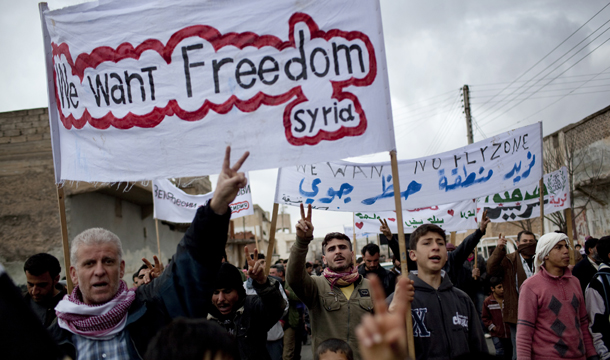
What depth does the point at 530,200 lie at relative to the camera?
8.24 m

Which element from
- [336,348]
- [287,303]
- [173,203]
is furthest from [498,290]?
[173,203]

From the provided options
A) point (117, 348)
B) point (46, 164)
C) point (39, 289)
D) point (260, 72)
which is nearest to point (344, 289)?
point (260, 72)

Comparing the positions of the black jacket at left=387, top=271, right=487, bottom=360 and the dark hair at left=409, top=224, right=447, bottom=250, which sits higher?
the dark hair at left=409, top=224, right=447, bottom=250

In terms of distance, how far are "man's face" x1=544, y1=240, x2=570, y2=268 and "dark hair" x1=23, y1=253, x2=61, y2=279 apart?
14.0 feet

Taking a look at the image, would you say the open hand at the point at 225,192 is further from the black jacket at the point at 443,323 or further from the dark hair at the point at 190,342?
the black jacket at the point at 443,323

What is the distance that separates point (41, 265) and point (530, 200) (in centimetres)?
760

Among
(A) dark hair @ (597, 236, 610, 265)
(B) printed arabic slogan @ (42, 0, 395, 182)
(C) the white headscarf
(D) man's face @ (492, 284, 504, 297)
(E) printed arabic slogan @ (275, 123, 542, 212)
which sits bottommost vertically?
(D) man's face @ (492, 284, 504, 297)

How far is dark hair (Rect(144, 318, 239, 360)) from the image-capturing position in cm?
139

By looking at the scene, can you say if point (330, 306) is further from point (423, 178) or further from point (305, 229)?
point (423, 178)

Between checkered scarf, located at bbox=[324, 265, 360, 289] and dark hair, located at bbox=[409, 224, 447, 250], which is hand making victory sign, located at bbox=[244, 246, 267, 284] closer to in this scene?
checkered scarf, located at bbox=[324, 265, 360, 289]

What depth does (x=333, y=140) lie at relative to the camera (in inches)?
129

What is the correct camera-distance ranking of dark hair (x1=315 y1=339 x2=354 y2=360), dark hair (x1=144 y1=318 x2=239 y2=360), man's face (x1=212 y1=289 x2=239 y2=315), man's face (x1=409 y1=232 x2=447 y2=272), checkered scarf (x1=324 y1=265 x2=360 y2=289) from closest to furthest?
dark hair (x1=144 y1=318 x2=239 y2=360) → dark hair (x1=315 y1=339 x2=354 y2=360) → man's face (x1=409 y1=232 x2=447 y2=272) → man's face (x1=212 y1=289 x2=239 y2=315) → checkered scarf (x1=324 y1=265 x2=360 y2=289)

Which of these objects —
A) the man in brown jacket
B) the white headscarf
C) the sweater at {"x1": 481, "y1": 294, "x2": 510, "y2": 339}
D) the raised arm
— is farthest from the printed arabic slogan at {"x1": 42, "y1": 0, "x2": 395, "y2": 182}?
the sweater at {"x1": 481, "y1": 294, "x2": 510, "y2": 339}

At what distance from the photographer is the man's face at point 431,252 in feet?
10.6
